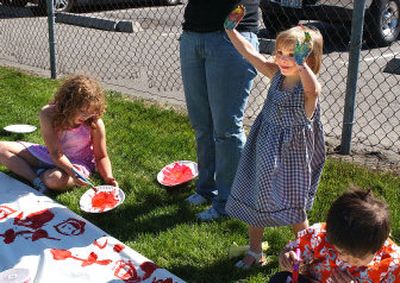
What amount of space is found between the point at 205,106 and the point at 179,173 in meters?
0.65

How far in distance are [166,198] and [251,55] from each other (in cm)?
107

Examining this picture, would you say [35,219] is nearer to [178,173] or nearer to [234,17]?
[178,173]

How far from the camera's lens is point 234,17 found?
2.51 meters

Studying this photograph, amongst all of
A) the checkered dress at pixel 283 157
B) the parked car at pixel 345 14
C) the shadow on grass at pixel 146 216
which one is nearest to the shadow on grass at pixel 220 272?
the checkered dress at pixel 283 157

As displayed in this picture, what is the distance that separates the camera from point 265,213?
2.48m

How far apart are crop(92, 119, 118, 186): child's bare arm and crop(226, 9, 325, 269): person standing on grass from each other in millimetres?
1011

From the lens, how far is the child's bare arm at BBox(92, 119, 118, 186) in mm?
3338

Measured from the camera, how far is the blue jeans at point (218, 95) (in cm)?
275

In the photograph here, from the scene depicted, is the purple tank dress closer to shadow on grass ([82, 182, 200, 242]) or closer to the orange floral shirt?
shadow on grass ([82, 182, 200, 242])

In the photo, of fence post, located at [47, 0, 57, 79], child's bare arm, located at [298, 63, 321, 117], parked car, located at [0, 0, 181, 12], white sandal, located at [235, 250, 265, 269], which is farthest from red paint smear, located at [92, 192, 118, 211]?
parked car, located at [0, 0, 181, 12]

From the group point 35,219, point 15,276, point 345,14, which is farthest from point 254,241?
point 345,14

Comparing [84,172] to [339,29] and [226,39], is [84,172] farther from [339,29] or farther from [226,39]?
[339,29]

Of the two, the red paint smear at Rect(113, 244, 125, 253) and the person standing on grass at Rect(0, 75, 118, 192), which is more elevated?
the person standing on grass at Rect(0, 75, 118, 192)

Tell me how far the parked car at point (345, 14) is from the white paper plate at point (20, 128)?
3.49 meters
